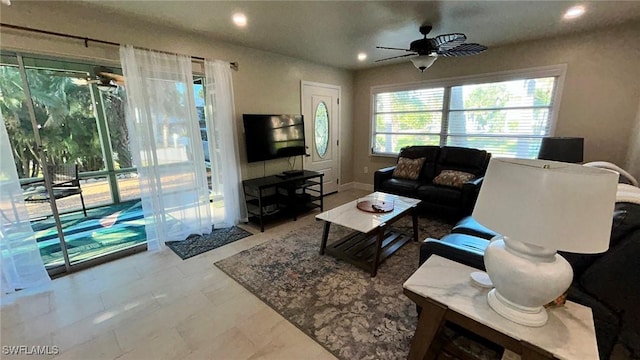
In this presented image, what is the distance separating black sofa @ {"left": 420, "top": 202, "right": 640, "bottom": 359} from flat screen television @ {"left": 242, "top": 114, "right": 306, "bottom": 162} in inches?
130

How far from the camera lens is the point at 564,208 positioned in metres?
0.87

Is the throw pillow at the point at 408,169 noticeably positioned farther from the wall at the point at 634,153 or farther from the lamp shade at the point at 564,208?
the lamp shade at the point at 564,208

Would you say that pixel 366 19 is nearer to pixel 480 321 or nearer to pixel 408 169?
pixel 408 169

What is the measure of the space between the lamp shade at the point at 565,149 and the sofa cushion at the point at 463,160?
901 mm

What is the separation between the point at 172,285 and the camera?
2.33 meters

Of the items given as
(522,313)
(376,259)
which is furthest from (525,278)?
(376,259)

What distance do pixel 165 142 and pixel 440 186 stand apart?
3.59 m

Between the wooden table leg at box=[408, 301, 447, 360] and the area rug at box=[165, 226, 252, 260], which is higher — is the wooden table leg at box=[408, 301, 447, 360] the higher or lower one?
the higher one

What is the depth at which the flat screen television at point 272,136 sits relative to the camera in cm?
360

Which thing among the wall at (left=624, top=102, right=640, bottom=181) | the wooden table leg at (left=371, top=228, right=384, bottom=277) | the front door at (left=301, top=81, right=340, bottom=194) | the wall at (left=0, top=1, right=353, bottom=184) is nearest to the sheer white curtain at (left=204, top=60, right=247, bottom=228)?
the wall at (left=0, top=1, right=353, bottom=184)

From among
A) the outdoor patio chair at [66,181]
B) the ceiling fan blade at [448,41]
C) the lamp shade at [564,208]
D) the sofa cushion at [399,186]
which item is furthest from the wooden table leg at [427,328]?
the outdoor patio chair at [66,181]

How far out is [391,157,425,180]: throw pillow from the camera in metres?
4.16

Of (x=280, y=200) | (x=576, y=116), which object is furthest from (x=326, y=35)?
(x=576, y=116)

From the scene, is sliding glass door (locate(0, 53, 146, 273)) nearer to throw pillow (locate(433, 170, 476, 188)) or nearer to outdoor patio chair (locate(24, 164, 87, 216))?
outdoor patio chair (locate(24, 164, 87, 216))
